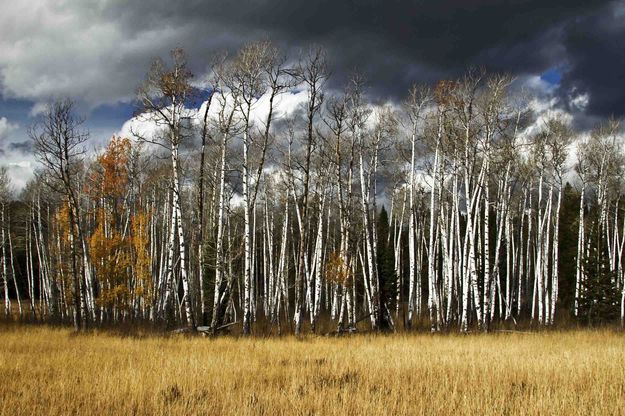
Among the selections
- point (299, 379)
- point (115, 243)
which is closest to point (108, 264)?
point (115, 243)

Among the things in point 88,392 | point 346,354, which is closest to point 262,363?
point 346,354

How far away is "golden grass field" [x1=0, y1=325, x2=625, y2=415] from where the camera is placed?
553 cm

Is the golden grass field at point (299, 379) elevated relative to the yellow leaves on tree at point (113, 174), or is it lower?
lower

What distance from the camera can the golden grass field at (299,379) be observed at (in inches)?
218

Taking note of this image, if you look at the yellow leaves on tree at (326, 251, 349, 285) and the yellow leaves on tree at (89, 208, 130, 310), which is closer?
the yellow leaves on tree at (326, 251, 349, 285)

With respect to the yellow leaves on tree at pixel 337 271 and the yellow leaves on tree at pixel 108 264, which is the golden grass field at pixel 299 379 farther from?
the yellow leaves on tree at pixel 108 264

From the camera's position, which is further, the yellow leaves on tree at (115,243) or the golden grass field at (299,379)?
the yellow leaves on tree at (115,243)

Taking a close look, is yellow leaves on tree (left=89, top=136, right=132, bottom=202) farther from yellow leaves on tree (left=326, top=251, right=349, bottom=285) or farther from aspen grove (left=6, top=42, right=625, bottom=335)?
yellow leaves on tree (left=326, top=251, right=349, bottom=285)

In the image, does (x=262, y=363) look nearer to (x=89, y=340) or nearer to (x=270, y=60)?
(x=89, y=340)

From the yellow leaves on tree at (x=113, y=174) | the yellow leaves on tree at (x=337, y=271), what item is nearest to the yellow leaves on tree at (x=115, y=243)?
the yellow leaves on tree at (x=113, y=174)

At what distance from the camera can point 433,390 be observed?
21.6ft

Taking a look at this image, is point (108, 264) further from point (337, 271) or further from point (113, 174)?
point (337, 271)

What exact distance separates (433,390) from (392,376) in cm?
118

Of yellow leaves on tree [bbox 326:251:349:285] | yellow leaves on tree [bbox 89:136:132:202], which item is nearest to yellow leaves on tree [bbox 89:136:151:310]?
yellow leaves on tree [bbox 89:136:132:202]
